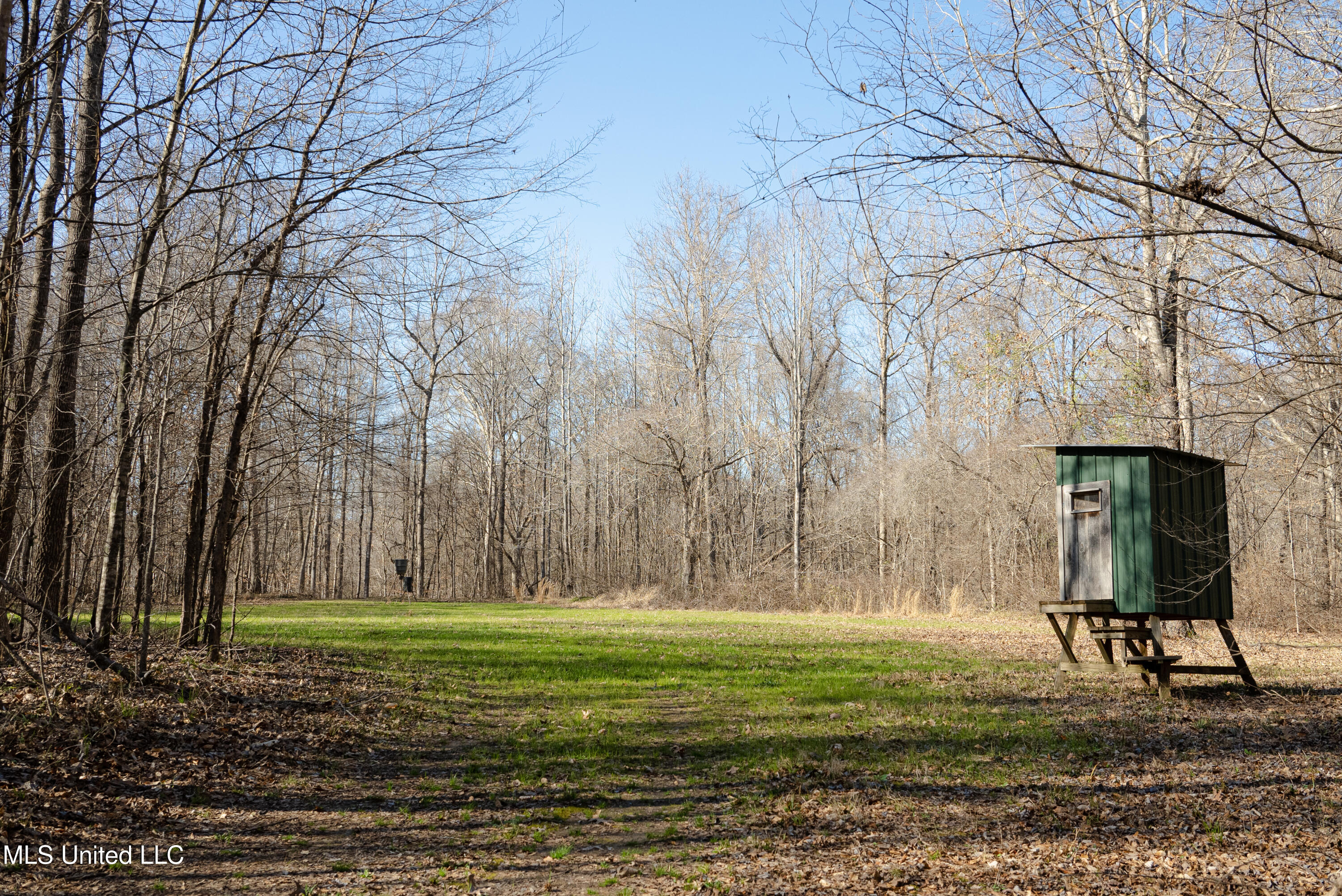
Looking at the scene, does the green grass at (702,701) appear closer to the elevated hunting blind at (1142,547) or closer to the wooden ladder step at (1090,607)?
the wooden ladder step at (1090,607)

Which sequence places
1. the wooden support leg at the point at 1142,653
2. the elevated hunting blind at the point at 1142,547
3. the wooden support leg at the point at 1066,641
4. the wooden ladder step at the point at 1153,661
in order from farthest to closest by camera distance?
the wooden support leg at the point at 1066,641 → the wooden support leg at the point at 1142,653 → the elevated hunting blind at the point at 1142,547 → the wooden ladder step at the point at 1153,661

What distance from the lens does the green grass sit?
6.94m

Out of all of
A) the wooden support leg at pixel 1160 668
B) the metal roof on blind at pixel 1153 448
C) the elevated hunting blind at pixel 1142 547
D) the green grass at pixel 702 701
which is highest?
the metal roof on blind at pixel 1153 448

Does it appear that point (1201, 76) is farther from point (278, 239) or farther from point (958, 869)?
point (278, 239)

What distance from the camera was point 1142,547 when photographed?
975cm

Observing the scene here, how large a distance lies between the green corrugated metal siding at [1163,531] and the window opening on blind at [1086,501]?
18 centimetres

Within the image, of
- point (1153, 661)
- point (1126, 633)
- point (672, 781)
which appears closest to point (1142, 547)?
point (1126, 633)

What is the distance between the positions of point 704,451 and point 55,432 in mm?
24035

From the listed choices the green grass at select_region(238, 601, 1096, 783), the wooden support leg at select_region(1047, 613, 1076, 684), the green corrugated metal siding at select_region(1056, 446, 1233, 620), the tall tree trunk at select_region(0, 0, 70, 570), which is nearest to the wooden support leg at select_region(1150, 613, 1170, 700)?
the green corrugated metal siding at select_region(1056, 446, 1233, 620)

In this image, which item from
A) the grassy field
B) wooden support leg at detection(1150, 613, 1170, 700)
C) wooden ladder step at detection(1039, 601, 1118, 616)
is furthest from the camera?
wooden ladder step at detection(1039, 601, 1118, 616)

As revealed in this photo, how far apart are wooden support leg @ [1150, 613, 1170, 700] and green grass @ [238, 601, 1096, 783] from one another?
1.28 metres

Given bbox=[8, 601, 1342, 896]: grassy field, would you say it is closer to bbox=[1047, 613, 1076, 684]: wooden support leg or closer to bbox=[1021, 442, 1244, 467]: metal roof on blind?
bbox=[1047, 613, 1076, 684]: wooden support leg

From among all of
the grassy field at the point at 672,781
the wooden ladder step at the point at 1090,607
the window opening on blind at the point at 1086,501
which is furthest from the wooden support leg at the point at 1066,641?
the window opening on blind at the point at 1086,501

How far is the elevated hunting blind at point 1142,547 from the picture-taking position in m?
9.65
